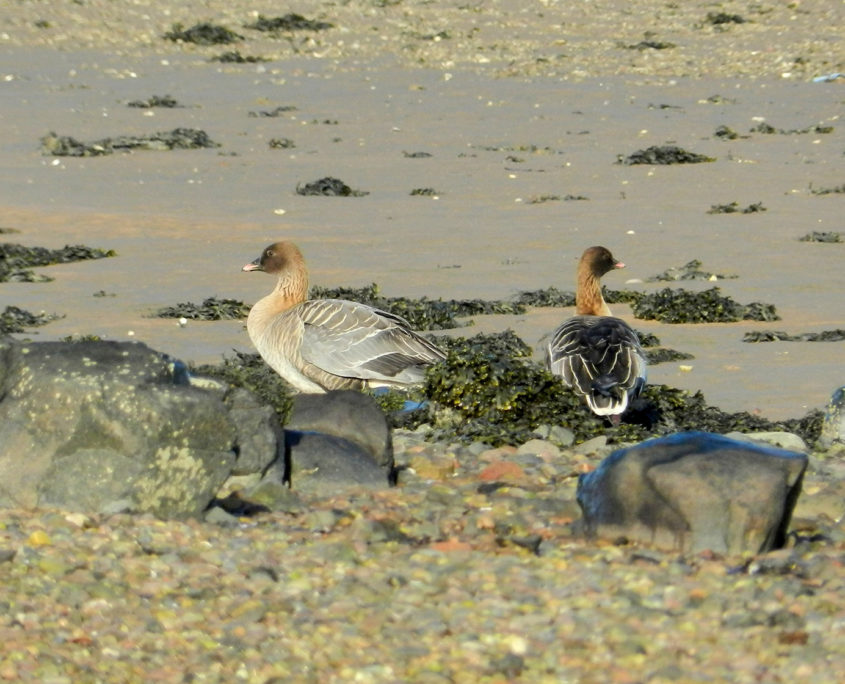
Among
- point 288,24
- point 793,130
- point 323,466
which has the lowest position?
point 323,466

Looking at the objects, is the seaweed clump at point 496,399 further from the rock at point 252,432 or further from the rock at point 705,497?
the rock at point 705,497

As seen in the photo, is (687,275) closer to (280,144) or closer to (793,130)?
(280,144)

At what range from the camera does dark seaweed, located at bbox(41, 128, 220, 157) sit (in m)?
21.9

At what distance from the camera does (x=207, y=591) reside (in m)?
6.25

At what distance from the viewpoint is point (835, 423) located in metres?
9.72

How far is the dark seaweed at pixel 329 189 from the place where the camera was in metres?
19.5

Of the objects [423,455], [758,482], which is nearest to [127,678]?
[758,482]

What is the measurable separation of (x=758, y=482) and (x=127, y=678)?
2756mm

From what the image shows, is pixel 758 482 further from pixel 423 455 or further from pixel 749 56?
pixel 749 56

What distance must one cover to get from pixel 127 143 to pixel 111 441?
625 inches

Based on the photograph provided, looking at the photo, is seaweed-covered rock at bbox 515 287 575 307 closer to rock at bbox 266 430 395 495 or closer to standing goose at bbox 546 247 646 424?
standing goose at bbox 546 247 646 424

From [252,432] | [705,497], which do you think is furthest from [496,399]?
[705,497]

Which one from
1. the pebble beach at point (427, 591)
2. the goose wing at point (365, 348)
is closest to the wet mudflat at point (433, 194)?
the goose wing at point (365, 348)

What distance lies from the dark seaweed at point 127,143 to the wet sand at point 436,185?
0.26 m
